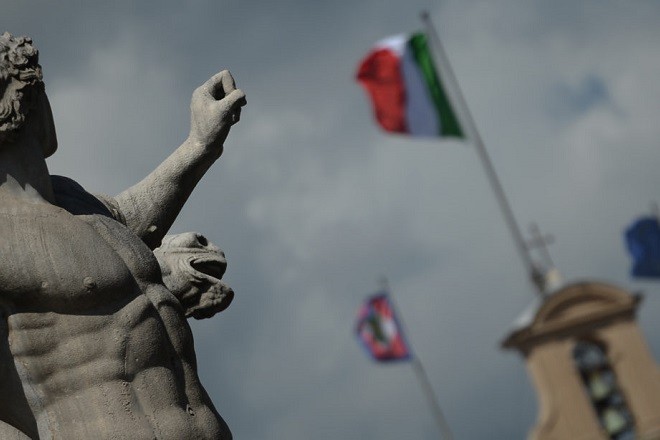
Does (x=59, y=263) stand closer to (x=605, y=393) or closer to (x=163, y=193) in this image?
(x=163, y=193)

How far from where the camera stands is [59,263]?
17.1 ft

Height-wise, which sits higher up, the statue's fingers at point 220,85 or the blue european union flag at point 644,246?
the blue european union flag at point 644,246

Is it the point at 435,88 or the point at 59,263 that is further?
Answer: the point at 435,88

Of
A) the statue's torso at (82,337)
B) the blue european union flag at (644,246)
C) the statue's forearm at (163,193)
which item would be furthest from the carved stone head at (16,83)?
the blue european union flag at (644,246)

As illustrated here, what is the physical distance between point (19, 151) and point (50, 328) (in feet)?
1.64

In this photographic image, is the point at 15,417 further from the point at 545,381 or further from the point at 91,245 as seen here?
the point at 545,381

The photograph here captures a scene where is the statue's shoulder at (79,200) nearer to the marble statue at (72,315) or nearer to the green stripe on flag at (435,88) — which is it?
the marble statue at (72,315)

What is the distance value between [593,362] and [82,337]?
5324 centimetres

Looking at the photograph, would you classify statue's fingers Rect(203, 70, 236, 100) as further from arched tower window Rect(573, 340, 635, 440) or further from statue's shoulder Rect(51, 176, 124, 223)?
arched tower window Rect(573, 340, 635, 440)

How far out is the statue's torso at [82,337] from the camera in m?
5.14

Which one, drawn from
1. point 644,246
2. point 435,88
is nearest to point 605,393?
point 644,246

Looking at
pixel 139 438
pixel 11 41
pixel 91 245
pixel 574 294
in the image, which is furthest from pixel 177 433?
pixel 574 294

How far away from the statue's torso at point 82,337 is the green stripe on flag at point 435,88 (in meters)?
Answer: 33.9

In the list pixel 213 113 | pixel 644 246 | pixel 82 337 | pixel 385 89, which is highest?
pixel 385 89
